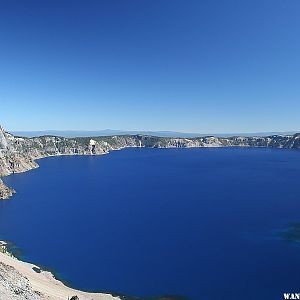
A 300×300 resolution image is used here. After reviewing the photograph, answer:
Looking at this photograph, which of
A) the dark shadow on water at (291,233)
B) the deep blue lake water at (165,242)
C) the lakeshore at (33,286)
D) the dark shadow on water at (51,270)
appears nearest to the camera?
the lakeshore at (33,286)

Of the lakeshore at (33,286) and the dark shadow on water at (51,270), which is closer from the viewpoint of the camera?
the lakeshore at (33,286)

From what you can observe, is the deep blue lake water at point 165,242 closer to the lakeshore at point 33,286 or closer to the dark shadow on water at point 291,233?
the dark shadow on water at point 291,233

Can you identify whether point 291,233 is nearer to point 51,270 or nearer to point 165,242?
point 165,242

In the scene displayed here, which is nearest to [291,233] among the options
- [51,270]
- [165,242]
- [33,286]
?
[165,242]

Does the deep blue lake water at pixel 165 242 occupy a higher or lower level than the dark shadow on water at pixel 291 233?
lower

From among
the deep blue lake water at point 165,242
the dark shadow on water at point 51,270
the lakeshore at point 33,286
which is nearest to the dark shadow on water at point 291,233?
the deep blue lake water at point 165,242

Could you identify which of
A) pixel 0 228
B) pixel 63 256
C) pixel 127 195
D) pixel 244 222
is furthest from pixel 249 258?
pixel 127 195

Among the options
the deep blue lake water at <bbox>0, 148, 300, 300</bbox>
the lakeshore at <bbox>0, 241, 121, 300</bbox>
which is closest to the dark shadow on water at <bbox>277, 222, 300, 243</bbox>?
the deep blue lake water at <bbox>0, 148, 300, 300</bbox>

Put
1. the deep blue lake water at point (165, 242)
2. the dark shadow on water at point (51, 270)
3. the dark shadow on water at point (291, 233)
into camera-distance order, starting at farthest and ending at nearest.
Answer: the dark shadow on water at point (291, 233) < the deep blue lake water at point (165, 242) < the dark shadow on water at point (51, 270)

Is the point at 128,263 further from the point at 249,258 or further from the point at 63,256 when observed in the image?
the point at 249,258

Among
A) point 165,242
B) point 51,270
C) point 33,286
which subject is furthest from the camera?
point 165,242

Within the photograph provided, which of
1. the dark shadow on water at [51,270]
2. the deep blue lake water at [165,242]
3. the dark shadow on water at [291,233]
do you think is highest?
the dark shadow on water at [291,233]

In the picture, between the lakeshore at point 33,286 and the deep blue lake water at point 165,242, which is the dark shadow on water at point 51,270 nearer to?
the lakeshore at point 33,286
